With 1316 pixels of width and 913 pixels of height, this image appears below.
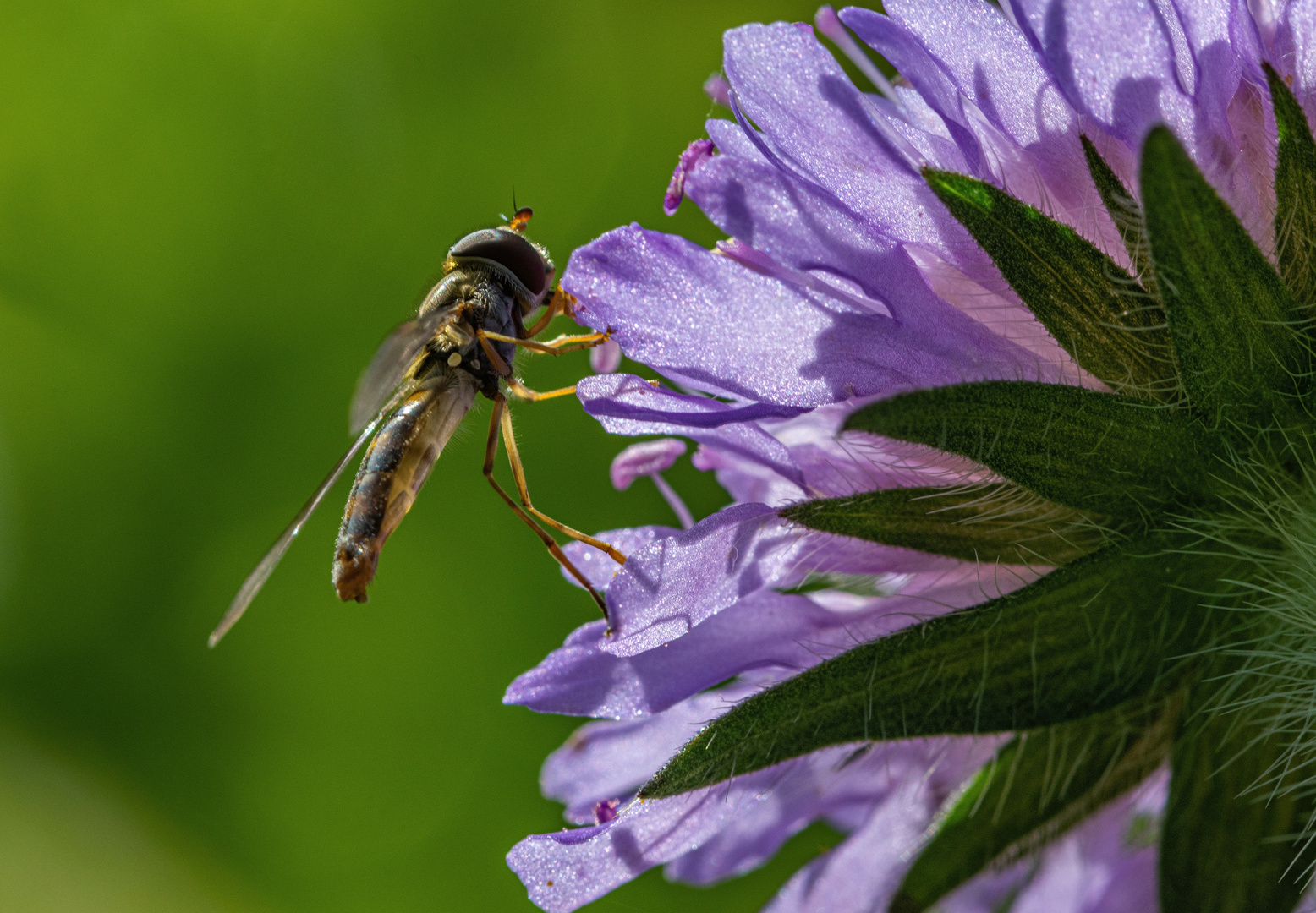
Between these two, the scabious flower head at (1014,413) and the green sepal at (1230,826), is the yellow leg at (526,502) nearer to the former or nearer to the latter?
the scabious flower head at (1014,413)

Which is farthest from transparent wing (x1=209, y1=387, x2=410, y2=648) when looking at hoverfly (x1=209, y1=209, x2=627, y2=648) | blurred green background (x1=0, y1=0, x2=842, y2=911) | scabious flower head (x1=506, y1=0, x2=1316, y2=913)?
blurred green background (x1=0, y1=0, x2=842, y2=911)

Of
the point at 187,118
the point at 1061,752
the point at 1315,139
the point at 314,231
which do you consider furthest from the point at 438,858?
the point at 1315,139

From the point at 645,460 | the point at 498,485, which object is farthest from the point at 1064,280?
the point at 498,485

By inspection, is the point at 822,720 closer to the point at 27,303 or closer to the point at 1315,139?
the point at 1315,139

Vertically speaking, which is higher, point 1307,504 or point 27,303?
point 27,303

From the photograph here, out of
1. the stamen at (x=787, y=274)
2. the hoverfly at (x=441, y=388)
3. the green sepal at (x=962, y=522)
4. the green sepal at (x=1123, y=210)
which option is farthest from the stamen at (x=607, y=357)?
the green sepal at (x=1123, y=210)
